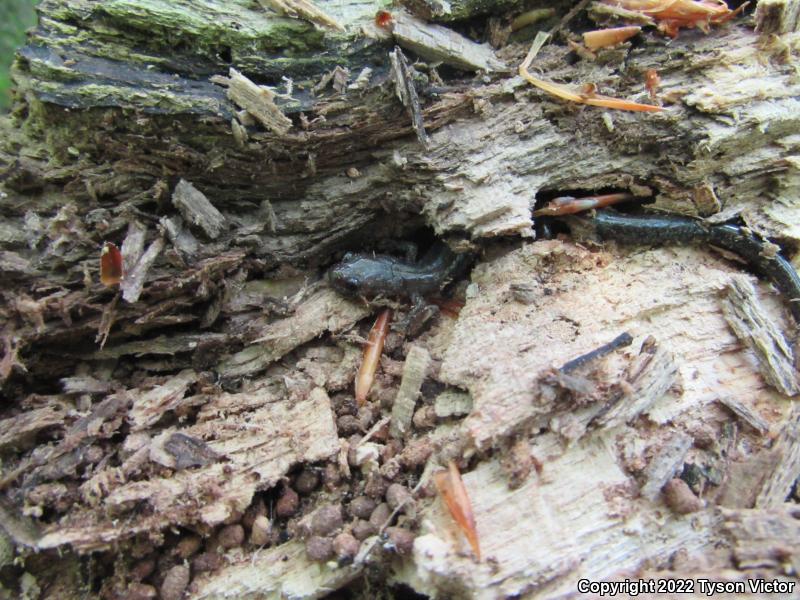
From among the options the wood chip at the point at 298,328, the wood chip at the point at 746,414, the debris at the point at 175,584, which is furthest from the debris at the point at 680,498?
the debris at the point at 175,584

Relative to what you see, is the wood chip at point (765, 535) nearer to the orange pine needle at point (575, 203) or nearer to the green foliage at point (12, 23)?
the orange pine needle at point (575, 203)

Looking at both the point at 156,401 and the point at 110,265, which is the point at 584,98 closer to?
the point at 110,265

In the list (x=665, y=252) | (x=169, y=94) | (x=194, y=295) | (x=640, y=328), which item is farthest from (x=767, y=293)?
(x=169, y=94)

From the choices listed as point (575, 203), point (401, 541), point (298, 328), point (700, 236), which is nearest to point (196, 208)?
point (298, 328)

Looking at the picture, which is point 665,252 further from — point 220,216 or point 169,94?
point 169,94

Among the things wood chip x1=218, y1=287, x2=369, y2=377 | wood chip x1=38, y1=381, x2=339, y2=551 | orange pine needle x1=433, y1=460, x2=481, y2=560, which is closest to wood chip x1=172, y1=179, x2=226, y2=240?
wood chip x1=218, y1=287, x2=369, y2=377
